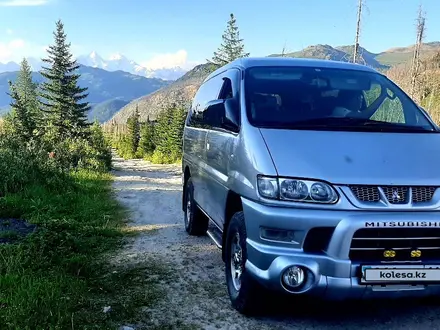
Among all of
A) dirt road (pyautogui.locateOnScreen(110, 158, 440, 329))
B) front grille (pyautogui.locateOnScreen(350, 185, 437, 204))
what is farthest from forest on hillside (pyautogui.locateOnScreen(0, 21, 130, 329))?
front grille (pyautogui.locateOnScreen(350, 185, 437, 204))

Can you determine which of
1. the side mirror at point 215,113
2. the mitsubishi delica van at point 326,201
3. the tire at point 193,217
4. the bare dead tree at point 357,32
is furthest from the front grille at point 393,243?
the bare dead tree at point 357,32

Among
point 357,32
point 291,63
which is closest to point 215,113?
point 291,63

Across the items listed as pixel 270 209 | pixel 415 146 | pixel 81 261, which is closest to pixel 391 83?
pixel 415 146

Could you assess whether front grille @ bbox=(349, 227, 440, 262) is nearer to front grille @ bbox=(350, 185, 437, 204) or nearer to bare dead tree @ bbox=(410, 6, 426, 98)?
front grille @ bbox=(350, 185, 437, 204)

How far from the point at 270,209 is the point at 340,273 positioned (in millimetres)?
659

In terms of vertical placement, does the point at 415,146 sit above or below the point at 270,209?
above

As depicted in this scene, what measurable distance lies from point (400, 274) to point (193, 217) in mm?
3869

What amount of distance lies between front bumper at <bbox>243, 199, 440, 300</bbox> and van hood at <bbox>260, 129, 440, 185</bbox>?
252 millimetres

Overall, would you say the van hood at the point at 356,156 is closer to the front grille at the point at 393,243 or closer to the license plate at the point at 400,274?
the front grille at the point at 393,243

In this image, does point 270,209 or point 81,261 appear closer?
point 270,209

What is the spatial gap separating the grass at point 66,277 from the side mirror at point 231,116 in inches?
70.9

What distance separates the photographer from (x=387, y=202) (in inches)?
119

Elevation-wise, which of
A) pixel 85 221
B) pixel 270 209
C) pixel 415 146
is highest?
pixel 415 146

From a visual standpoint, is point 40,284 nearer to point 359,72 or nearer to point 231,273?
point 231,273
